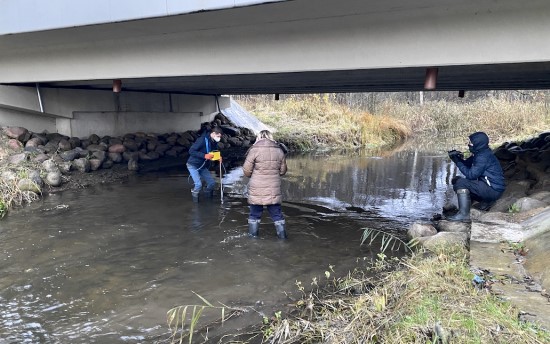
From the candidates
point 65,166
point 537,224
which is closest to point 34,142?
point 65,166

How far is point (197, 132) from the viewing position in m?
18.0

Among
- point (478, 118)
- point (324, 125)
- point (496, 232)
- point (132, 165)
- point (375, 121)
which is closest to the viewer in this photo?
point (496, 232)

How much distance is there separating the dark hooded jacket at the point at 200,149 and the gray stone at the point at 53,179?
3.63m

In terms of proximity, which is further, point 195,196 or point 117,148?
point 117,148

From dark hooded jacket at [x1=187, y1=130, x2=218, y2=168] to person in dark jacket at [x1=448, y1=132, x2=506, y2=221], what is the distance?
5.24 meters

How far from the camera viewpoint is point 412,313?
3.69 meters

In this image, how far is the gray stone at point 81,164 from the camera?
39.2 ft

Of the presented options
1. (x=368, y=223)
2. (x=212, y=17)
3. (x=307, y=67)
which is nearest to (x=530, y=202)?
(x=368, y=223)

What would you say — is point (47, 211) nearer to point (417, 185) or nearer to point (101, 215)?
point (101, 215)

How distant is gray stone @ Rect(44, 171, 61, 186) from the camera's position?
412 inches

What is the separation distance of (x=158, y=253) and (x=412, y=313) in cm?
404

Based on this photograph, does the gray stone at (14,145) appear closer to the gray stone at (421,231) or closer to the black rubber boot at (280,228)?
the black rubber boot at (280,228)

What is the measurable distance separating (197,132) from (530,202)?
13.7m

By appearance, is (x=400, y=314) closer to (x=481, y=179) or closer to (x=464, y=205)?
(x=464, y=205)
